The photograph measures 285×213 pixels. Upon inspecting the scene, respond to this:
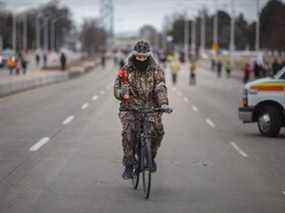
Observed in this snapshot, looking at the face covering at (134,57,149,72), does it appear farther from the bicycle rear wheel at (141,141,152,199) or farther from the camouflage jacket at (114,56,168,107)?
the bicycle rear wheel at (141,141,152,199)

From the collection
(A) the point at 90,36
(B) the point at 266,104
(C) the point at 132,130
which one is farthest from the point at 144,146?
(A) the point at 90,36

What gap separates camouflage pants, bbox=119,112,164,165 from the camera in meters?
9.93

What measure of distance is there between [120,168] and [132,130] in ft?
8.13

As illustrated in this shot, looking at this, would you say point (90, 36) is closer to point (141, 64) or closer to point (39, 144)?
point (39, 144)

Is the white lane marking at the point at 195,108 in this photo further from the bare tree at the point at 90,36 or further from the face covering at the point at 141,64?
the bare tree at the point at 90,36

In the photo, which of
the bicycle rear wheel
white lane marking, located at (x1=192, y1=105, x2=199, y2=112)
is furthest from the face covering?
white lane marking, located at (x1=192, y1=105, x2=199, y2=112)

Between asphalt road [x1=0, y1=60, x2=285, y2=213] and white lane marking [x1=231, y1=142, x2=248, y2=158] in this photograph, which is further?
white lane marking [x1=231, y1=142, x2=248, y2=158]

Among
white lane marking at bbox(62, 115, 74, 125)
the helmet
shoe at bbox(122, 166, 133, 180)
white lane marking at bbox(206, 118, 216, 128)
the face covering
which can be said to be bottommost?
white lane marking at bbox(206, 118, 216, 128)

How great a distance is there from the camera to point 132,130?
10078 millimetres

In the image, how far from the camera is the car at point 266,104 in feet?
58.6

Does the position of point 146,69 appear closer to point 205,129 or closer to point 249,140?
point 249,140

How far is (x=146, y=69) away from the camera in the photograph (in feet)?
32.9

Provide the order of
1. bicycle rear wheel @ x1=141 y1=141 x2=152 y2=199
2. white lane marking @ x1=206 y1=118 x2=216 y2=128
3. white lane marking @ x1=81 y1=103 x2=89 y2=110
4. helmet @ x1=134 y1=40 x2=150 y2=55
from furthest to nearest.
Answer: white lane marking @ x1=81 y1=103 x2=89 y2=110 < white lane marking @ x1=206 y1=118 x2=216 y2=128 < helmet @ x1=134 y1=40 x2=150 y2=55 < bicycle rear wheel @ x1=141 y1=141 x2=152 y2=199

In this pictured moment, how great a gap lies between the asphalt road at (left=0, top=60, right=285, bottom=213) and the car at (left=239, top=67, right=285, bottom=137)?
364 mm
